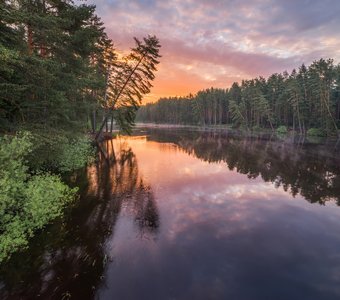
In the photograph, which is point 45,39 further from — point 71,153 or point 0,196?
point 0,196

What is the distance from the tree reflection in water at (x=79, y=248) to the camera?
7219 mm

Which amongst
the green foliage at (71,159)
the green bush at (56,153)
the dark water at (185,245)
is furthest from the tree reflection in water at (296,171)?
the green bush at (56,153)

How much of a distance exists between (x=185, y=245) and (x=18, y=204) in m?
6.70

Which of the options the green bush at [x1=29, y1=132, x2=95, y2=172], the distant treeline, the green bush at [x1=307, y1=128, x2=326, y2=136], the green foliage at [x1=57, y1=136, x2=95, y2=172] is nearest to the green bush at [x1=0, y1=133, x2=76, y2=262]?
the green bush at [x1=29, y1=132, x2=95, y2=172]

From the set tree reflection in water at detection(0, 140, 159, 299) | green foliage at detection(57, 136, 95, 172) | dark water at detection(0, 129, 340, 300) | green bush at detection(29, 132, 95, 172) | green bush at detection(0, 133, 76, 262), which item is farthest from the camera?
green foliage at detection(57, 136, 95, 172)

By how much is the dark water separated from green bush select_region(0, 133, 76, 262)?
473 millimetres

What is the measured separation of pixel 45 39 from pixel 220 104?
108m

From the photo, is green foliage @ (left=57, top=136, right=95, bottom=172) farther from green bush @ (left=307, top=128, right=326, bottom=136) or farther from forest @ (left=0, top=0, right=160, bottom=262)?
green bush @ (left=307, top=128, right=326, bottom=136)

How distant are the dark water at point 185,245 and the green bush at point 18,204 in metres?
0.47

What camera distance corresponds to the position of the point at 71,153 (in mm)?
21875

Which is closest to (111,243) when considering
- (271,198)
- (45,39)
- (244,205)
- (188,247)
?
(188,247)

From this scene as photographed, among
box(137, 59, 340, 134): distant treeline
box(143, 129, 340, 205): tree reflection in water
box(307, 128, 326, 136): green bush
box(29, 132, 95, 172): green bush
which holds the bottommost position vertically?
box(143, 129, 340, 205): tree reflection in water

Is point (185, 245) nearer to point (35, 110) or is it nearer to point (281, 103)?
point (35, 110)

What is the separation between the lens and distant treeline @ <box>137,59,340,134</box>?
212 ft
